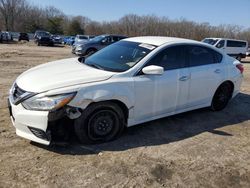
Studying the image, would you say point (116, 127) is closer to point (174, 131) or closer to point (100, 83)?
point (100, 83)

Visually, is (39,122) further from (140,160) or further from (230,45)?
(230,45)

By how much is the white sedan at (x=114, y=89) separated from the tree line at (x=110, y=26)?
2091 inches

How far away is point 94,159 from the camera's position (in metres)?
3.88

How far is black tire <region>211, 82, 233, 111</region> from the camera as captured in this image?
20.1ft

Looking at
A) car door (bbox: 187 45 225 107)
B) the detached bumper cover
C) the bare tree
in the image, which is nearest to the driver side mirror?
car door (bbox: 187 45 225 107)

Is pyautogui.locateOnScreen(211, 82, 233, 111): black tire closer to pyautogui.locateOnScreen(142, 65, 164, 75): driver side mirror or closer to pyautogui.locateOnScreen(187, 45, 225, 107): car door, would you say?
pyautogui.locateOnScreen(187, 45, 225, 107): car door

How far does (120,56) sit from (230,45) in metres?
20.5

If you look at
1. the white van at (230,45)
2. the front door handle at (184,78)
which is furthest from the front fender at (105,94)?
the white van at (230,45)

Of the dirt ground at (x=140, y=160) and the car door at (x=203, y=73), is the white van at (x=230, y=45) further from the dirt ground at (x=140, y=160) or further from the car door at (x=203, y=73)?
the dirt ground at (x=140, y=160)

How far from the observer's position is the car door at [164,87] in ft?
14.9

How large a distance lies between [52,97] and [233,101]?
5032 millimetres

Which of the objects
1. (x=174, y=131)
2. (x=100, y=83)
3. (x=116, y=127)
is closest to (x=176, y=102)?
(x=174, y=131)

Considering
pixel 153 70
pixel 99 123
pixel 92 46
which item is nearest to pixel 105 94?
pixel 99 123

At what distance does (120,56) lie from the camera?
499cm
